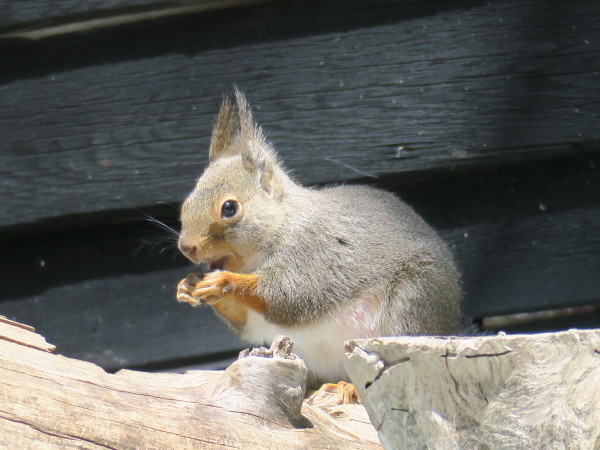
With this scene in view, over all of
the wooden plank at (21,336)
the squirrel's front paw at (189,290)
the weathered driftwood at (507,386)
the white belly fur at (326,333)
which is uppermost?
the weathered driftwood at (507,386)

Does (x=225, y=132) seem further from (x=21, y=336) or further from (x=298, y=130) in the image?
(x=21, y=336)

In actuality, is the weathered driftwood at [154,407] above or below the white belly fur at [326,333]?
above

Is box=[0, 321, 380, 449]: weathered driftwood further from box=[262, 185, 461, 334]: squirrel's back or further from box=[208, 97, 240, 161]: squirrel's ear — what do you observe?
box=[208, 97, 240, 161]: squirrel's ear

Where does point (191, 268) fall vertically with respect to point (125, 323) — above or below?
above

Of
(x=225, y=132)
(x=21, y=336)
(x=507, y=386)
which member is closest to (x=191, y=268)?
(x=225, y=132)

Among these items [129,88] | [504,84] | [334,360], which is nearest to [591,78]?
[504,84]

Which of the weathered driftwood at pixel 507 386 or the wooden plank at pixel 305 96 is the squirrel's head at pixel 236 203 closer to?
the wooden plank at pixel 305 96

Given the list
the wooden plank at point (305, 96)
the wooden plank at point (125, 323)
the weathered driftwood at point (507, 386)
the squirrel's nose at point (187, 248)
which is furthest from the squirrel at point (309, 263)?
the weathered driftwood at point (507, 386)

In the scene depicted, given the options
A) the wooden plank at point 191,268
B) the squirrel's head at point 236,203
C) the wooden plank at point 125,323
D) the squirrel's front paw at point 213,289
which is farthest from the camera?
the wooden plank at point 125,323
